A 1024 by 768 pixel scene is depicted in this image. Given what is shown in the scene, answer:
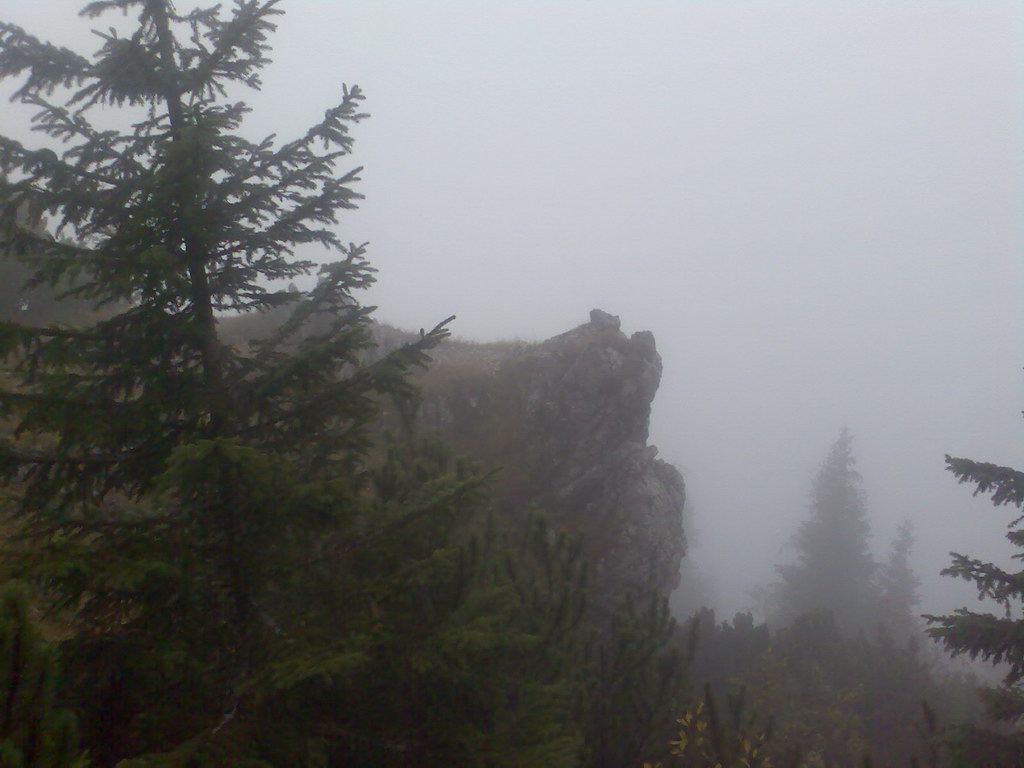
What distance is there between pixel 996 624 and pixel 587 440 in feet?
34.3

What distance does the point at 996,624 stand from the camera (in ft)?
28.2

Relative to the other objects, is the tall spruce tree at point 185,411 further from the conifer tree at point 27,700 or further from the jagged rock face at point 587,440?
the jagged rock face at point 587,440

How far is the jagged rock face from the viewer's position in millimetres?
16562

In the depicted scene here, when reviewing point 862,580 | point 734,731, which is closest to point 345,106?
point 734,731

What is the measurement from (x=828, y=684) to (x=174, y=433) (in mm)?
18575

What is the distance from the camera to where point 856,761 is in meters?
13.5

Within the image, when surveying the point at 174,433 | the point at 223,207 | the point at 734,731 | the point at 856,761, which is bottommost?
the point at 856,761

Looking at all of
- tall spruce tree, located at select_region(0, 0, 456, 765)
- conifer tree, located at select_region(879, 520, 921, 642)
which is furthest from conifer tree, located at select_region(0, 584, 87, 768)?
conifer tree, located at select_region(879, 520, 921, 642)

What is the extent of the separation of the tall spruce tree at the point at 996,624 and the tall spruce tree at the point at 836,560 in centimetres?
2586

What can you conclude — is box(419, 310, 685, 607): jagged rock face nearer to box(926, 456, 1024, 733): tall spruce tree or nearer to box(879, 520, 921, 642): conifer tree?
box(926, 456, 1024, 733): tall spruce tree

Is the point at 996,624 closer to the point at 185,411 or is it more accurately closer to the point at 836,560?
the point at 185,411

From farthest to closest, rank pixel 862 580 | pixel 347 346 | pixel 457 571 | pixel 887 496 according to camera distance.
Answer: pixel 887 496 < pixel 862 580 < pixel 457 571 < pixel 347 346

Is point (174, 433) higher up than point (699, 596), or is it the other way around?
point (174, 433)

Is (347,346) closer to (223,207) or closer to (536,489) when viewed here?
(223,207)
